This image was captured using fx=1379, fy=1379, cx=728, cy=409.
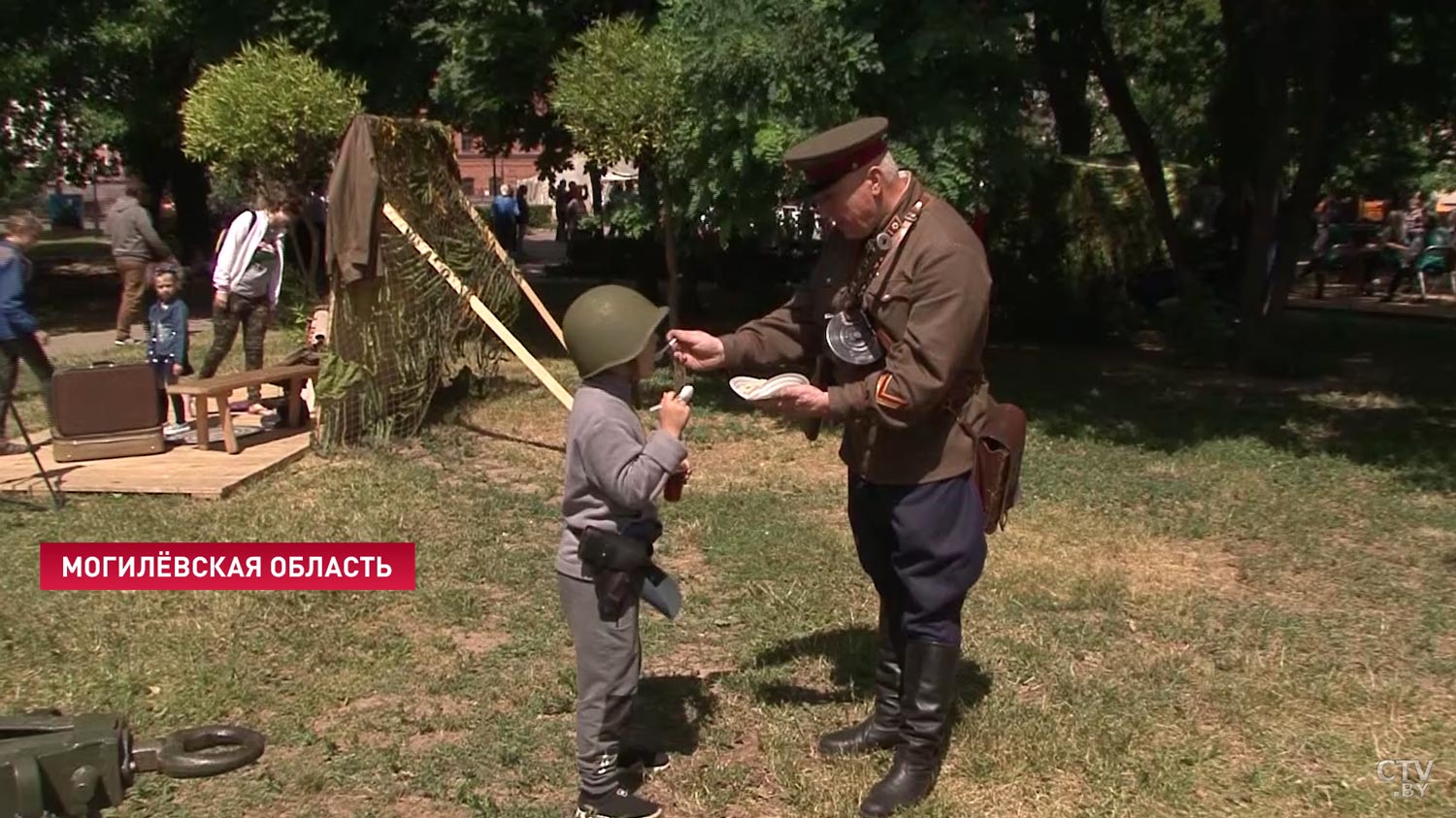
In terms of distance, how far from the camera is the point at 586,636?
12.5ft

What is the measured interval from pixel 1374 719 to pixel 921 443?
2.01 metres

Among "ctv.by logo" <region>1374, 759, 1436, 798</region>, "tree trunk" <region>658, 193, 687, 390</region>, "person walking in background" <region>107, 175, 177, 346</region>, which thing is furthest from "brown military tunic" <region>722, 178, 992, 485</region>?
"person walking in background" <region>107, 175, 177, 346</region>

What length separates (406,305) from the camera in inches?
346

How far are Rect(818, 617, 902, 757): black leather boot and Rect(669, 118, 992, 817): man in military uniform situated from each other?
0.32ft

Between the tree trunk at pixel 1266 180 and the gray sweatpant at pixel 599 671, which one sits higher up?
the tree trunk at pixel 1266 180

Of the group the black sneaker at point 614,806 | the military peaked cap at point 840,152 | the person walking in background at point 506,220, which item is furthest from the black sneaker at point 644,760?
the person walking in background at point 506,220

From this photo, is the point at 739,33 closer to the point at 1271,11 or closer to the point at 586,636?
the point at 1271,11

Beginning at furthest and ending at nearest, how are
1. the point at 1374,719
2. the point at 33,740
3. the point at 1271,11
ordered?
the point at 1271,11 < the point at 1374,719 < the point at 33,740

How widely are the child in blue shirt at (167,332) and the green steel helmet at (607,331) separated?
6012 millimetres

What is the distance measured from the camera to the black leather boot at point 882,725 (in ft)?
14.1

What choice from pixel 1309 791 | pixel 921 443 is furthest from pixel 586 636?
pixel 1309 791

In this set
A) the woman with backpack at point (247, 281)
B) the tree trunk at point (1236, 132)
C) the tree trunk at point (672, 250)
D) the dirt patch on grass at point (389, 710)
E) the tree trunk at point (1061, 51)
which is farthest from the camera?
the tree trunk at point (1236, 132)

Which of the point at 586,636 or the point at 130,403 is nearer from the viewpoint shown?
the point at 586,636

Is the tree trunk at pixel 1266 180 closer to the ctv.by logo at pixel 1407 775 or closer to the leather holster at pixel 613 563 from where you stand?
the ctv.by logo at pixel 1407 775
